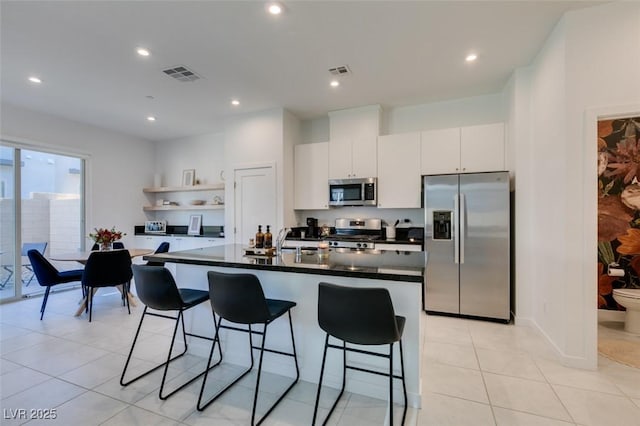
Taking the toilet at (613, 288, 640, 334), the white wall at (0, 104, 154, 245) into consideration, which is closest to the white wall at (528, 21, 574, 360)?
the toilet at (613, 288, 640, 334)

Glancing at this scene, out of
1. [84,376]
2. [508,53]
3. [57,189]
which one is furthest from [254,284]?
[57,189]

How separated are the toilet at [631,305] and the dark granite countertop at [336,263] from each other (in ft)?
8.07

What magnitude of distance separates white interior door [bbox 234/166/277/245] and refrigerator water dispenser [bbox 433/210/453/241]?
7.50 feet

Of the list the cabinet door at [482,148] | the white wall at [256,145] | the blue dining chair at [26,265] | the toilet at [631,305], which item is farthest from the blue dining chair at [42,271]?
the toilet at [631,305]

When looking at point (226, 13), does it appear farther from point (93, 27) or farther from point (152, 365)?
point (152, 365)

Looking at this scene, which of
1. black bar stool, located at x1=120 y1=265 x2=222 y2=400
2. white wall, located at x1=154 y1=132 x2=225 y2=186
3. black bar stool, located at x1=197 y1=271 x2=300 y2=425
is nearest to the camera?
black bar stool, located at x1=197 y1=271 x2=300 y2=425

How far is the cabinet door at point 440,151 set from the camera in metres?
3.84

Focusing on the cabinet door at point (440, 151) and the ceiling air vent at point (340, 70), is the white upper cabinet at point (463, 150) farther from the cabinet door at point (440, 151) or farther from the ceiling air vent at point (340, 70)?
the ceiling air vent at point (340, 70)

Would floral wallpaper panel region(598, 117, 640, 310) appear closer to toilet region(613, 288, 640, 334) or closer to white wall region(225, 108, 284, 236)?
toilet region(613, 288, 640, 334)

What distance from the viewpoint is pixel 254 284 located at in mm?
1802

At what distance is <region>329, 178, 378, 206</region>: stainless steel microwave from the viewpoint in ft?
14.0

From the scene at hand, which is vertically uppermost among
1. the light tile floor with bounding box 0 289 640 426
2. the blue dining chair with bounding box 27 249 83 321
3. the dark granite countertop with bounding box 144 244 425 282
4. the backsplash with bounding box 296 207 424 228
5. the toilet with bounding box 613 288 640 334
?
the backsplash with bounding box 296 207 424 228

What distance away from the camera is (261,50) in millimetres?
2879

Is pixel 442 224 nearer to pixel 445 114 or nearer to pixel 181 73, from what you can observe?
pixel 445 114
